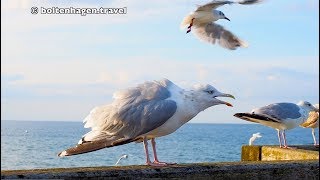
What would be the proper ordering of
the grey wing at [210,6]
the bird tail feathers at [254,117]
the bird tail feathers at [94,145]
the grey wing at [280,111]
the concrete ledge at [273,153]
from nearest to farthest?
the bird tail feathers at [94,145] < the concrete ledge at [273,153] < the bird tail feathers at [254,117] < the grey wing at [280,111] < the grey wing at [210,6]

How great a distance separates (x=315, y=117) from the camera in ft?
48.5

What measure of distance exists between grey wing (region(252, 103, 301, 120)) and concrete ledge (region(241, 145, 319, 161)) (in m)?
1.31

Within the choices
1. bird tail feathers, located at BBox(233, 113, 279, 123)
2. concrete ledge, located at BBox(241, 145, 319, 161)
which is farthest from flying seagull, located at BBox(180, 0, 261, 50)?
concrete ledge, located at BBox(241, 145, 319, 161)

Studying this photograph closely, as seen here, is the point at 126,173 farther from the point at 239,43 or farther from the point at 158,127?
the point at 239,43

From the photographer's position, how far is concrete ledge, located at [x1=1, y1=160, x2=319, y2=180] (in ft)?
20.4

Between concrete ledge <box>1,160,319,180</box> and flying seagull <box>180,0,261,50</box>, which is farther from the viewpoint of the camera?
flying seagull <box>180,0,261,50</box>

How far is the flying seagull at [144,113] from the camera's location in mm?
6852

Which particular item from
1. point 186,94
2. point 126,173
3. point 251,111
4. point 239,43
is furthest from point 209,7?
point 126,173

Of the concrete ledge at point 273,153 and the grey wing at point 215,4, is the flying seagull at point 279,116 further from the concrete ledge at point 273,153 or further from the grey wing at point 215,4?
the grey wing at point 215,4

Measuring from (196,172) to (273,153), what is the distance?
10.4 ft

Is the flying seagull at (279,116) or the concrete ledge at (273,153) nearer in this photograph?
the concrete ledge at (273,153)

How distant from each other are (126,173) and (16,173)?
1.02 metres

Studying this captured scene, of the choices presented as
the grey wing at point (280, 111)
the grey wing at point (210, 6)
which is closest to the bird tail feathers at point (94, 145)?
the grey wing at point (280, 111)

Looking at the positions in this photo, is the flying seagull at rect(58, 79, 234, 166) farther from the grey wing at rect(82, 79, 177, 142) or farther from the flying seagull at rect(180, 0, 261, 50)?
the flying seagull at rect(180, 0, 261, 50)
